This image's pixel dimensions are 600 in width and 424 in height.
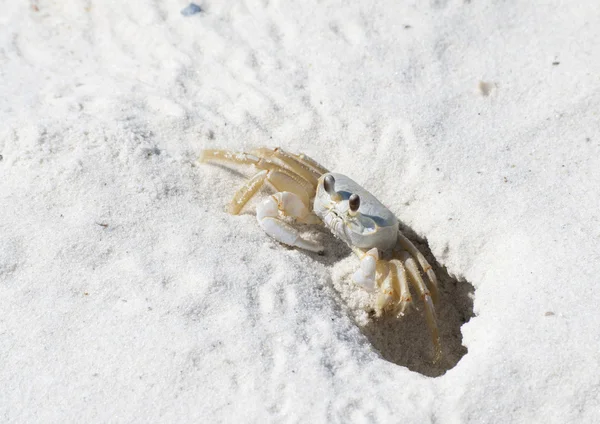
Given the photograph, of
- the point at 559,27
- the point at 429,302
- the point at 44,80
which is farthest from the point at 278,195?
the point at 559,27

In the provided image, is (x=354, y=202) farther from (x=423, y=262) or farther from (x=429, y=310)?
(x=429, y=310)

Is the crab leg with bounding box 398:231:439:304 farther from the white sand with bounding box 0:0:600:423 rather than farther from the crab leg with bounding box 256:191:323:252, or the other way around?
the crab leg with bounding box 256:191:323:252

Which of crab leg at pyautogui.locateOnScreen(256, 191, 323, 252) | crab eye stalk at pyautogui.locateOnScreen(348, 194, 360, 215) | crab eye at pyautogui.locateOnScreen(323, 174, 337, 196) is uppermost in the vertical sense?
crab eye stalk at pyautogui.locateOnScreen(348, 194, 360, 215)

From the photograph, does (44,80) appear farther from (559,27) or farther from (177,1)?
(559,27)

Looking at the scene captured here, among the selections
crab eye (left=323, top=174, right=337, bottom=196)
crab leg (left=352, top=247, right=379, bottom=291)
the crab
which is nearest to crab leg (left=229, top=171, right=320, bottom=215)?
the crab

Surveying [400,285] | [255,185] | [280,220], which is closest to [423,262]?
[400,285]

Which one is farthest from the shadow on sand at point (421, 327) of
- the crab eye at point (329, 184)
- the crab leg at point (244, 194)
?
the crab leg at point (244, 194)

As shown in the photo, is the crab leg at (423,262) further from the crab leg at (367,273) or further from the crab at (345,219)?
the crab leg at (367,273)
